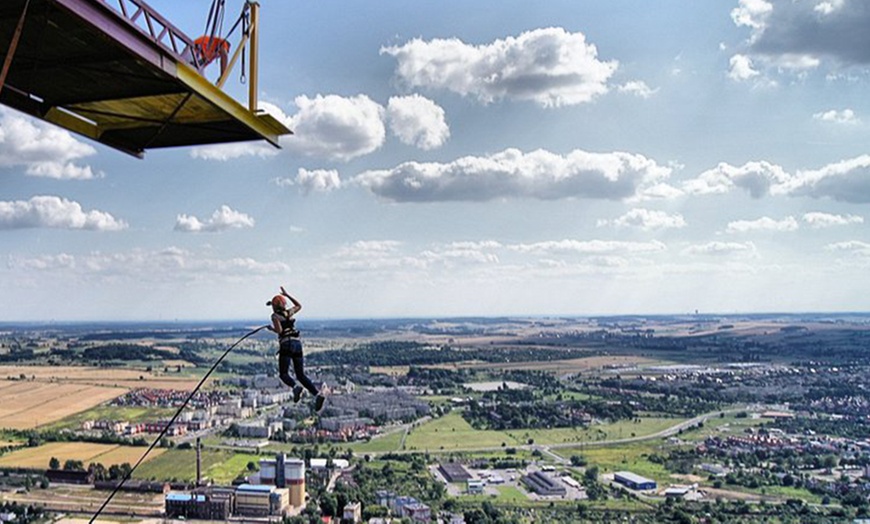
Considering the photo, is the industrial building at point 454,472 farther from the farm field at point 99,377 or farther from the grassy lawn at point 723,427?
the farm field at point 99,377

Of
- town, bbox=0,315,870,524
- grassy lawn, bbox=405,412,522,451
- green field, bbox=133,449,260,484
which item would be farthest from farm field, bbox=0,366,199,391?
grassy lawn, bbox=405,412,522,451

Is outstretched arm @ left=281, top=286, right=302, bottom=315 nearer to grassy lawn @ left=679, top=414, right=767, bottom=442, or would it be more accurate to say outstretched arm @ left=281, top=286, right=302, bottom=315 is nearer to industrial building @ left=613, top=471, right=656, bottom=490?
industrial building @ left=613, top=471, right=656, bottom=490

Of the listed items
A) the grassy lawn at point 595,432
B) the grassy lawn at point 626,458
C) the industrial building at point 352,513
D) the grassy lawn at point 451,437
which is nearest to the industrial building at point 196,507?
the industrial building at point 352,513

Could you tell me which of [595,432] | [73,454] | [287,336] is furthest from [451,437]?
[287,336]

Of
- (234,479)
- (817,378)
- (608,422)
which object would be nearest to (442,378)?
(608,422)

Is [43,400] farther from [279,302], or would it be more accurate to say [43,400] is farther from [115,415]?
[279,302]
